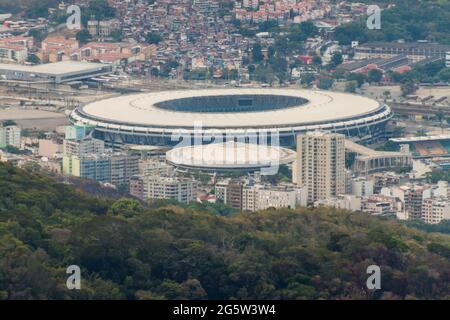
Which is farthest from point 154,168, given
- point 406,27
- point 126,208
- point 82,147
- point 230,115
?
point 406,27

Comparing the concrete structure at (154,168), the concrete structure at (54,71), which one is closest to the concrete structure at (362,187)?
the concrete structure at (154,168)

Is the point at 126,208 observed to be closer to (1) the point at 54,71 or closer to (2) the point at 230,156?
(2) the point at 230,156

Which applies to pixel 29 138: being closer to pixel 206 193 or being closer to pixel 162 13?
pixel 206 193

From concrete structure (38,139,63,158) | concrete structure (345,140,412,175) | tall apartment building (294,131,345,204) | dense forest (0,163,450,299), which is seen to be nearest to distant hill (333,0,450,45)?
concrete structure (38,139,63,158)

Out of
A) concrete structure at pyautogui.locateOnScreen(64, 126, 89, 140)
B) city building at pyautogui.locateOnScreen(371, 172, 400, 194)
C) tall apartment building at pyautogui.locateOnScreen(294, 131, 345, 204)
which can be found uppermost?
tall apartment building at pyautogui.locateOnScreen(294, 131, 345, 204)

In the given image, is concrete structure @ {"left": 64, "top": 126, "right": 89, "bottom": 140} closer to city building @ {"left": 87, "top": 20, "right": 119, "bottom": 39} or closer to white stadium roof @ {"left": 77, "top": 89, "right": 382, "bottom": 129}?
white stadium roof @ {"left": 77, "top": 89, "right": 382, "bottom": 129}
